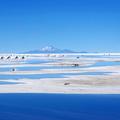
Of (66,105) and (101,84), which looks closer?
(66,105)

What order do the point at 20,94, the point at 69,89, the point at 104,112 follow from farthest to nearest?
the point at 69,89 → the point at 20,94 → the point at 104,112

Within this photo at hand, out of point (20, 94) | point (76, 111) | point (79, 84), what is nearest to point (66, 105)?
point (76, 111)

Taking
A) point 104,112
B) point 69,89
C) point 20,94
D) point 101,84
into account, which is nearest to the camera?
point 104,112

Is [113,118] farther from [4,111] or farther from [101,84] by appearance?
[101,84]

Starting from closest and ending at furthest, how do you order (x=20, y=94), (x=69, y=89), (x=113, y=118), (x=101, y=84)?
(x=113, y=118)
(x=20, y=94)
(x=69, y=89)
(x=101, y=84)

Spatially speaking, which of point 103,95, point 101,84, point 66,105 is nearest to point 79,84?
point 101,84

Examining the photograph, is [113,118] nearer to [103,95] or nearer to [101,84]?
[103,95]
